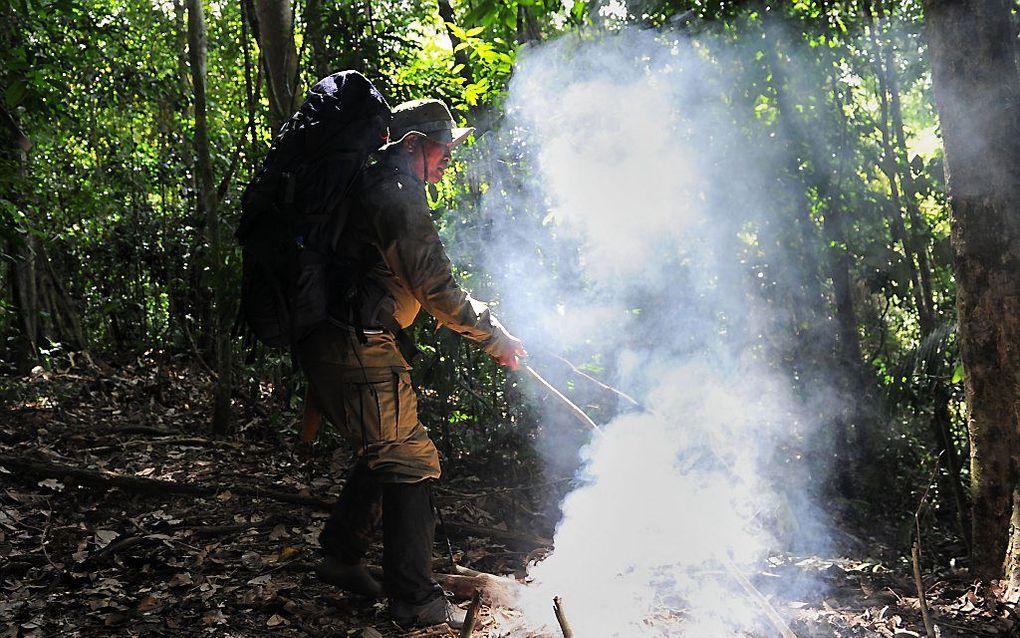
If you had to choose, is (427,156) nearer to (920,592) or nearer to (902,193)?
(920,592)

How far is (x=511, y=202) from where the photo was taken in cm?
533

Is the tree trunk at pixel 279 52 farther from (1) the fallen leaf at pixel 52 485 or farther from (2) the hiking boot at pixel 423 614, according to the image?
(2) the hiking boot at pixel 423 614

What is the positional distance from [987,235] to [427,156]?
2.65 meters

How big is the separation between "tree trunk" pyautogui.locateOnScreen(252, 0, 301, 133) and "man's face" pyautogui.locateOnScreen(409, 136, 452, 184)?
1.99m

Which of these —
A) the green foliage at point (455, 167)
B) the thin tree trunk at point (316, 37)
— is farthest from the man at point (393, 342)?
the thin tree trunk at point (316, 37)

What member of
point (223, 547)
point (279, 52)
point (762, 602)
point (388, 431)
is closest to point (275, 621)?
point (223, 547)

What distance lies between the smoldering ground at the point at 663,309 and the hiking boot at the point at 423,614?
391mm

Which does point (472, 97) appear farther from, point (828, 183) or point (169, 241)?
point (169, 241)

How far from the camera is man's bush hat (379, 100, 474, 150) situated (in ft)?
10.9

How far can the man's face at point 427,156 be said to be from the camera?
11.0 ft

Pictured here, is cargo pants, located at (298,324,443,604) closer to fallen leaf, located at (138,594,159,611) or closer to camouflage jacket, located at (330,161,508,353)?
camouflage jacket, located at (330,161,508,353)

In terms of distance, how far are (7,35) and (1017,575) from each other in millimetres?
7781

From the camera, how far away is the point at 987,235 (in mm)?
3611

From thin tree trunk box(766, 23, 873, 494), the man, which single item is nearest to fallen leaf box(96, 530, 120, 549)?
the man
